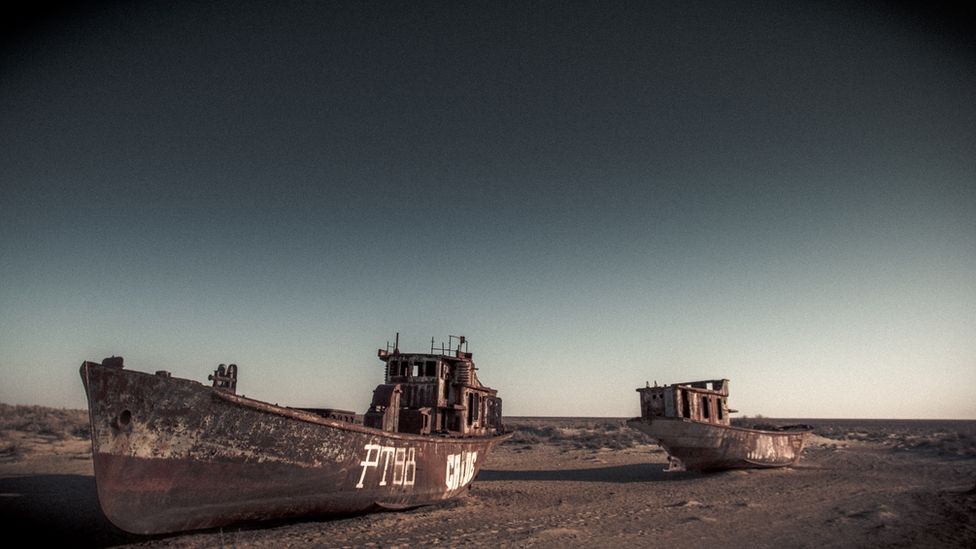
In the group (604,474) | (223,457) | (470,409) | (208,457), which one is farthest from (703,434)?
(208,457)

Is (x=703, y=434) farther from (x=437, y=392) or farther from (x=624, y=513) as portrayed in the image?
(x=437, y=392)

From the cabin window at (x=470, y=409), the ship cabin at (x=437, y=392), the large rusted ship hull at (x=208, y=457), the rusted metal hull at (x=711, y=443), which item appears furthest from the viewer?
the rusted metal hull at (x=711, y=443)

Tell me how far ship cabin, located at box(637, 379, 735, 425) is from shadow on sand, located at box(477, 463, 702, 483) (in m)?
2.40

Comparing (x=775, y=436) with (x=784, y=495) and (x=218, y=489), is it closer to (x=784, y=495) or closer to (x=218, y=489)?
(x=784, y=495)

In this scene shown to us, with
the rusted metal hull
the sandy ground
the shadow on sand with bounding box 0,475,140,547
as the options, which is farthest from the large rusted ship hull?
the rusted metal hull

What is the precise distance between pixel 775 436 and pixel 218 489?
21.8 m

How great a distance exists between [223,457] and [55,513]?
7.44 m

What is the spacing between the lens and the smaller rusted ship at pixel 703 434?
18.7 meters

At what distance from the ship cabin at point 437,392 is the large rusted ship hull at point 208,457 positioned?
2.95 metres

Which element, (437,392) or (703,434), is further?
(703,434)

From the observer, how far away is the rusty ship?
757 cm

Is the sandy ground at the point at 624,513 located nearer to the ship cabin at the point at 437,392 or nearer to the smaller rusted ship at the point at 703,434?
the smaller rusted ship at the point at 703,434

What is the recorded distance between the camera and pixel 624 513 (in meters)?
11.4

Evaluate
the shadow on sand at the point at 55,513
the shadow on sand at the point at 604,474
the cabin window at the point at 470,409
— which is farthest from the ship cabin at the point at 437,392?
the shadow on sand at the point at 55,513
